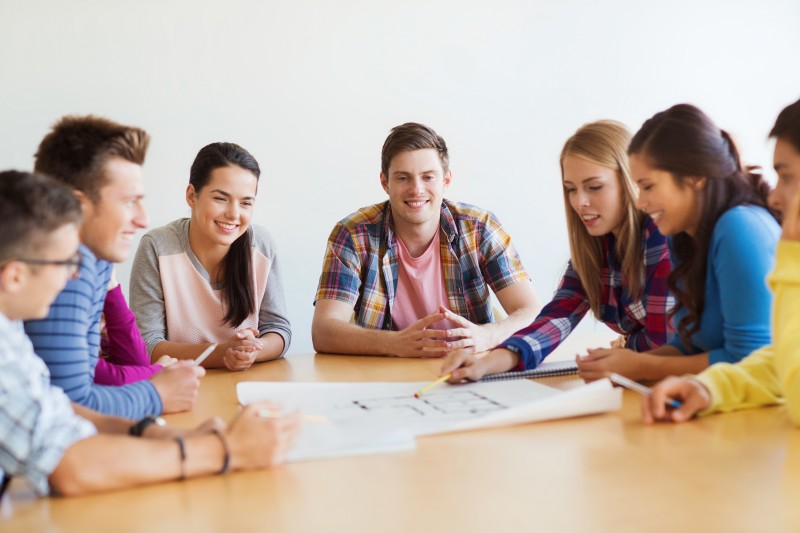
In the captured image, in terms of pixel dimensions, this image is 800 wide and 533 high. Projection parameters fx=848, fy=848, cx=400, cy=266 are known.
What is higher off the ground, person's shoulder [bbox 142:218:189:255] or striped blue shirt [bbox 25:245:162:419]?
person's shoulder [bbox 142:218:189:255]

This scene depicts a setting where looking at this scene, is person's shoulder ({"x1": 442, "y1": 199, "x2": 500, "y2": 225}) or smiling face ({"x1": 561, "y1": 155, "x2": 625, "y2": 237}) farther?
person's shoulder ({"x1": 442, "y1": 199, "x2": 500, "y2": 225})

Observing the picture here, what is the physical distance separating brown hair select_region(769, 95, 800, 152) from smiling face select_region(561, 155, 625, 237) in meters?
0.48

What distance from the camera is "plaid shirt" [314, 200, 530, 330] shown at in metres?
2.46

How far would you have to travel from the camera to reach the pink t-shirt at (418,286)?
8.24ft

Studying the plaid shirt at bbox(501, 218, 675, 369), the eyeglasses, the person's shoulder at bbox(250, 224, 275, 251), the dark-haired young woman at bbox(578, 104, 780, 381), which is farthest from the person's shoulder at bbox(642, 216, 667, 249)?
the eyeglasses

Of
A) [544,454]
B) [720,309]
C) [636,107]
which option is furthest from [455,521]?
[636,107]

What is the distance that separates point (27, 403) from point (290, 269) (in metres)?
2.61

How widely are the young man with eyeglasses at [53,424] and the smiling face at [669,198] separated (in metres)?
0.77

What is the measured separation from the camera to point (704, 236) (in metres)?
1.47

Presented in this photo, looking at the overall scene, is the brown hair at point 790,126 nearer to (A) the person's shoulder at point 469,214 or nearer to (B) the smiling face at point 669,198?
(B) the smiling face at point 669,198

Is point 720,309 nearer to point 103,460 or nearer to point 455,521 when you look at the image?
point 455,521

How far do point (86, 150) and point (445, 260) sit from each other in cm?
127

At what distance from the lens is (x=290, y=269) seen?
3.54m

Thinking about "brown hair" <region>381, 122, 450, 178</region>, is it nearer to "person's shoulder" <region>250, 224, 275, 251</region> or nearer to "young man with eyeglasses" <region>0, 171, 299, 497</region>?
"person's shoulder" <region>250, 224, 275, 251</region>
